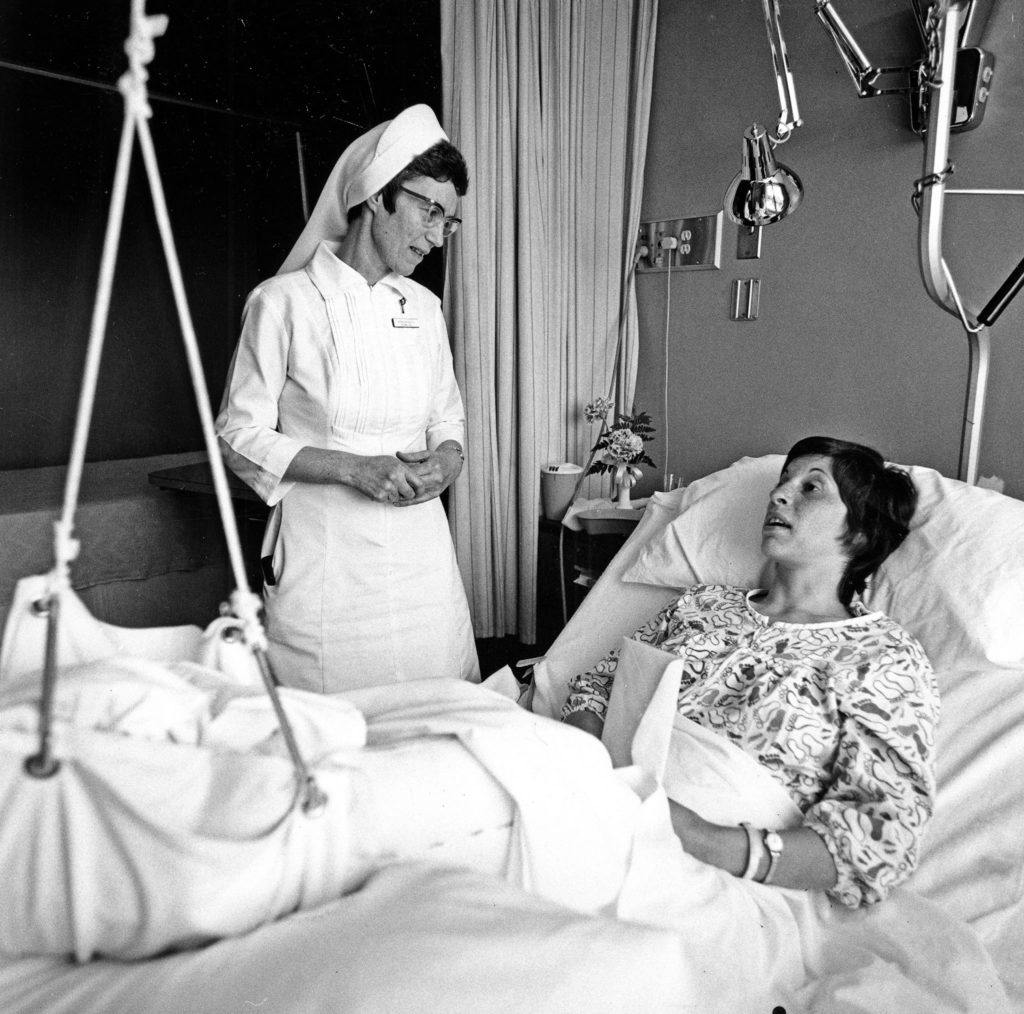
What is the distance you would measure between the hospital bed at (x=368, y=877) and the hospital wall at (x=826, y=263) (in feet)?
4.74

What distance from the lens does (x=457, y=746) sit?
3.07 feet

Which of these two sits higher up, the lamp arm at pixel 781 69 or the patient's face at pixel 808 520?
the lamp arm at pixel 781 69

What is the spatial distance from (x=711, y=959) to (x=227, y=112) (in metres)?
3.37

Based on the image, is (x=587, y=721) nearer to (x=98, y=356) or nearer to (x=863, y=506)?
(x=863, y=506)

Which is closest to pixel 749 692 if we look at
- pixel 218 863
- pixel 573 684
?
pixel 573 684

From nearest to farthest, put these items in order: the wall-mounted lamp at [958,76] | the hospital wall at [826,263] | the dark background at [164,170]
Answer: the wall-mounted lamp at [958,76] < the hospital wall at [826,263] < the dark background at [164,170]

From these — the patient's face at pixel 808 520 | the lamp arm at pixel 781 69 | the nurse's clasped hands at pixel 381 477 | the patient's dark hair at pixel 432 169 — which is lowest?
the patient's face at pixel 808 520

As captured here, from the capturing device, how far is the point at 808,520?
1.71 m

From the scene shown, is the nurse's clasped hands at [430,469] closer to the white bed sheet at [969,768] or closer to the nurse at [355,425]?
the nurse at [355,425]

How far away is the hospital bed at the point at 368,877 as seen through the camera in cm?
68

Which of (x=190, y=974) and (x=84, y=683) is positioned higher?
(x=84, y=683)

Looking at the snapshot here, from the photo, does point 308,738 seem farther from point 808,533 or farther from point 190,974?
point 808,533

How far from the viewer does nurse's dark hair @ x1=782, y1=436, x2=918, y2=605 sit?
173cm

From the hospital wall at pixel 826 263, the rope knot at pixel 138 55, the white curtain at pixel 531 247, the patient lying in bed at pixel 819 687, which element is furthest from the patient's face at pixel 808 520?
the rope knot at pixel 138 55
